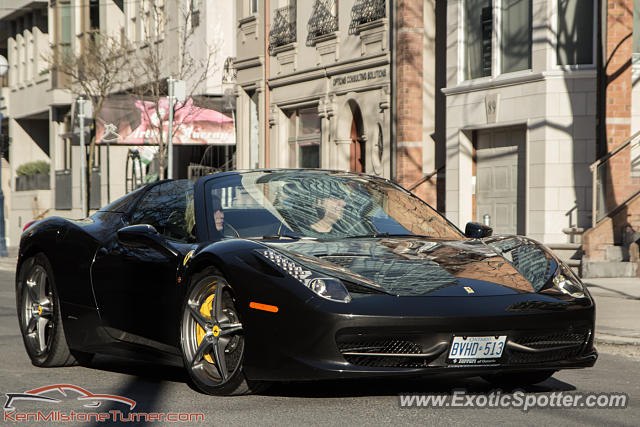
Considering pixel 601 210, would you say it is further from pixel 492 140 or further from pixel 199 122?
pixel 199 122

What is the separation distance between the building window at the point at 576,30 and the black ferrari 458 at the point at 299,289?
1282 cm

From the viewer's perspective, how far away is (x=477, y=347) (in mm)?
5680

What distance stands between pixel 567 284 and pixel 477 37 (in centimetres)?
1576

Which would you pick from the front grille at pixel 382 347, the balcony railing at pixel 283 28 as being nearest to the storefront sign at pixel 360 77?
the balcony railing at pixel 283 28

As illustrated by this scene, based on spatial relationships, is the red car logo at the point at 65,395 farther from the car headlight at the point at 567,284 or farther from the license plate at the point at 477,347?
the car headlight at the point at 567,284

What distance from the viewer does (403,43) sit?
23.6m

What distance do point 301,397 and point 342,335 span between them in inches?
31.4

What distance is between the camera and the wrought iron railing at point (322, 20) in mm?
26703

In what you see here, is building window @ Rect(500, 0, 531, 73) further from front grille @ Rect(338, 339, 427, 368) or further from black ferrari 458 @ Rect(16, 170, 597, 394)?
front grille @ Rect(338, 339, 427, 368)

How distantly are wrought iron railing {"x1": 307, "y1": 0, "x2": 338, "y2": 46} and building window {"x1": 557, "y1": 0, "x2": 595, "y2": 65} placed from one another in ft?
26.3

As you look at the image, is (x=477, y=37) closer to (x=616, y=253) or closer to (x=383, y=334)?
(x=616, y=253)

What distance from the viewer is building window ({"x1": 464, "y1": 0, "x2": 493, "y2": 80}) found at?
69.5 feet

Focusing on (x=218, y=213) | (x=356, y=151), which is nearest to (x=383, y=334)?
(x=218, y=213)

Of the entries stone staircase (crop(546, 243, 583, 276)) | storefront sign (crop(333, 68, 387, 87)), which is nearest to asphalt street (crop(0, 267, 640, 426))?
stone staircase (crop(546, 243, 583, 276))
